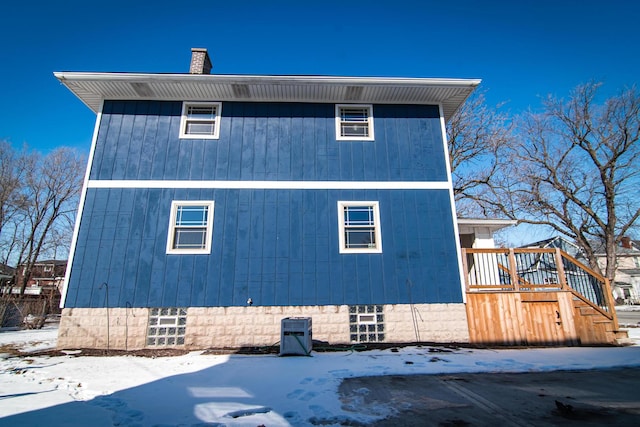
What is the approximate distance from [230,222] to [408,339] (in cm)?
545

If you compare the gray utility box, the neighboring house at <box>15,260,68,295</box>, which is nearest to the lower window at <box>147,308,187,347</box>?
the gray utility box

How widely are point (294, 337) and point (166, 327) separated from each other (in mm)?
3403

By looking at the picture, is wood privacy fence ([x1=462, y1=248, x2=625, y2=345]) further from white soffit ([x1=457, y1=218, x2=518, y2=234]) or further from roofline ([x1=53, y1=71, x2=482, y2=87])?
roofline ([x1=53, y1=71, x2=482, y2=87])

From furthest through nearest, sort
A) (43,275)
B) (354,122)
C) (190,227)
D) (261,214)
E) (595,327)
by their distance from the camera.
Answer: (43,275), (354,122), (261,214), (190,227), (595,327)

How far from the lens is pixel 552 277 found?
9.26 meters

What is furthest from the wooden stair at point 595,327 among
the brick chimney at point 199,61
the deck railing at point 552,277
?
the brick chimney at point 199,61

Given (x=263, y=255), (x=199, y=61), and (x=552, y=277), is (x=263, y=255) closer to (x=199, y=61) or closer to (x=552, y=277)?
(x=199, y=61)

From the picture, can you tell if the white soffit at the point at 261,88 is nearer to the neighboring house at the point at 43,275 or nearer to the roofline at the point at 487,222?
the roofline at the point at 487,222

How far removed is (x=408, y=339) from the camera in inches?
316

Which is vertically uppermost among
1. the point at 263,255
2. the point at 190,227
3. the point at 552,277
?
the point at 190,227

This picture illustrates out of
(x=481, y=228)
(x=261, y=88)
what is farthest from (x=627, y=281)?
(x=261, y=88)

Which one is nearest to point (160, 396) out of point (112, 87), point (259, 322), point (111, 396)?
point (111, 396)

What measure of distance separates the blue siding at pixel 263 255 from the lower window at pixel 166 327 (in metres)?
0.24

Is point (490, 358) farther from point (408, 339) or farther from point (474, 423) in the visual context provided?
point (474, 423)
